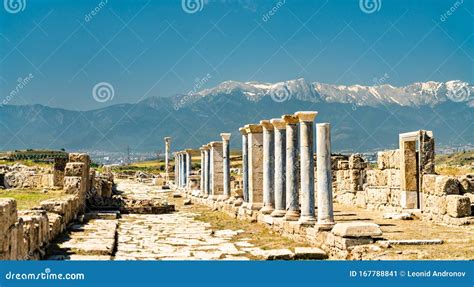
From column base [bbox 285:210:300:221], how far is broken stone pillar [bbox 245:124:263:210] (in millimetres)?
4171

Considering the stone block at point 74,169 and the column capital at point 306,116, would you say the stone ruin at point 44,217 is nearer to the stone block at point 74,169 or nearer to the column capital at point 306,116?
the stone block at point 74,169

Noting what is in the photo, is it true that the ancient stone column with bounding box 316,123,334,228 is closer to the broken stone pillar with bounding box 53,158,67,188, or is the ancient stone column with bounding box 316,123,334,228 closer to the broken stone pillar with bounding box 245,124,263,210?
the broken stone pillar with bounding box 245,124,263,210

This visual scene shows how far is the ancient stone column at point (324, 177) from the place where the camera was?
1279cm

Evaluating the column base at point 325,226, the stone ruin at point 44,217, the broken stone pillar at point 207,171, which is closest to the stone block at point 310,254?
the column base at point 325,226

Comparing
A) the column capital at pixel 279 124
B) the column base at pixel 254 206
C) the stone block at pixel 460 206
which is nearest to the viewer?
the stone block at pixel 460 206

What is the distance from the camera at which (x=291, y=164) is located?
1539 centimetres

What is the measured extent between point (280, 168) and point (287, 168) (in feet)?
2.82

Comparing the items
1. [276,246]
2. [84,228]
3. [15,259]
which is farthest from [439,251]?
[84,228]

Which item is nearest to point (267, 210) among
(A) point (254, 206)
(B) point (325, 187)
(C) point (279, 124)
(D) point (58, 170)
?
(A) point (254, 206)

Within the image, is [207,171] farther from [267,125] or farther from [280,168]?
[280,168]

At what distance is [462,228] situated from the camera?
15.0 metres

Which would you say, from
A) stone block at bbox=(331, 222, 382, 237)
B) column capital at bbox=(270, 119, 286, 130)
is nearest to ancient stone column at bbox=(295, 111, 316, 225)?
stone block at bbox=(331, 222, 382, 237)

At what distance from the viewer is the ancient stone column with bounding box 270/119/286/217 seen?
16.3 metres

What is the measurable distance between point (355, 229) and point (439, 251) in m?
1.50
